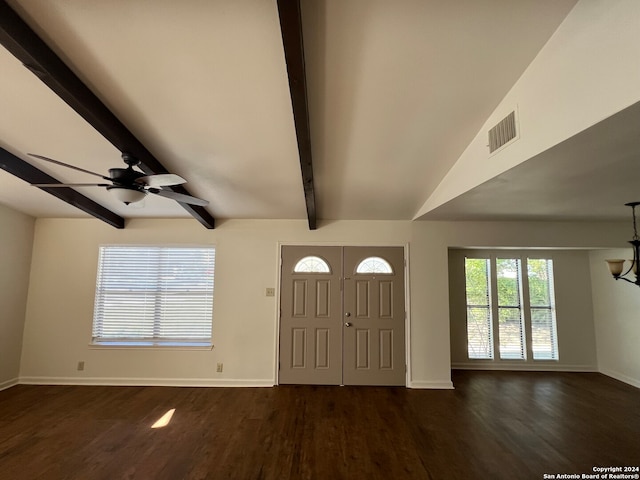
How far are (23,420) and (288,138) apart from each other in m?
4.01

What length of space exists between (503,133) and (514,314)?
4317mm

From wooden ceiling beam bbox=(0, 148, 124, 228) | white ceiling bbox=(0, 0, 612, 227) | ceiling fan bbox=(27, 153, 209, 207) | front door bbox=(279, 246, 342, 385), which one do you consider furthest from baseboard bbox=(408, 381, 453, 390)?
wooden ceiling beam bbox=(0, 148, 124, 228)

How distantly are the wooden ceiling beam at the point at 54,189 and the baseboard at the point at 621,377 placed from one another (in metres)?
7.92

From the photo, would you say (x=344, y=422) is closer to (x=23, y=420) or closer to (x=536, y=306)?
(x=23, y=420)

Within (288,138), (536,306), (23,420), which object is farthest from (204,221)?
(536,306)

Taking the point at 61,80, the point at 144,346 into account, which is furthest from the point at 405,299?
the point at 61,80

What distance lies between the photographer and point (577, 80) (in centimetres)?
154

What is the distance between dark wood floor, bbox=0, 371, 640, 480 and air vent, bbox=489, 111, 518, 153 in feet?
8.34

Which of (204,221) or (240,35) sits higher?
(240,35)

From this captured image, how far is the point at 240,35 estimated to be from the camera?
166 cm

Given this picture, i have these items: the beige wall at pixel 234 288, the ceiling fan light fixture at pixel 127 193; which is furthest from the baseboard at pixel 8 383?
the ceiling fan light fixture at pixel 127 193

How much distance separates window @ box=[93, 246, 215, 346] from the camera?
14.8 feet

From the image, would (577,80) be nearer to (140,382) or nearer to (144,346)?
(144,346)

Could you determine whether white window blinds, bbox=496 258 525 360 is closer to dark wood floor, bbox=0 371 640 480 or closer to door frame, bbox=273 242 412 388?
Result: dark wood floor, bbox=0 371 640 480
